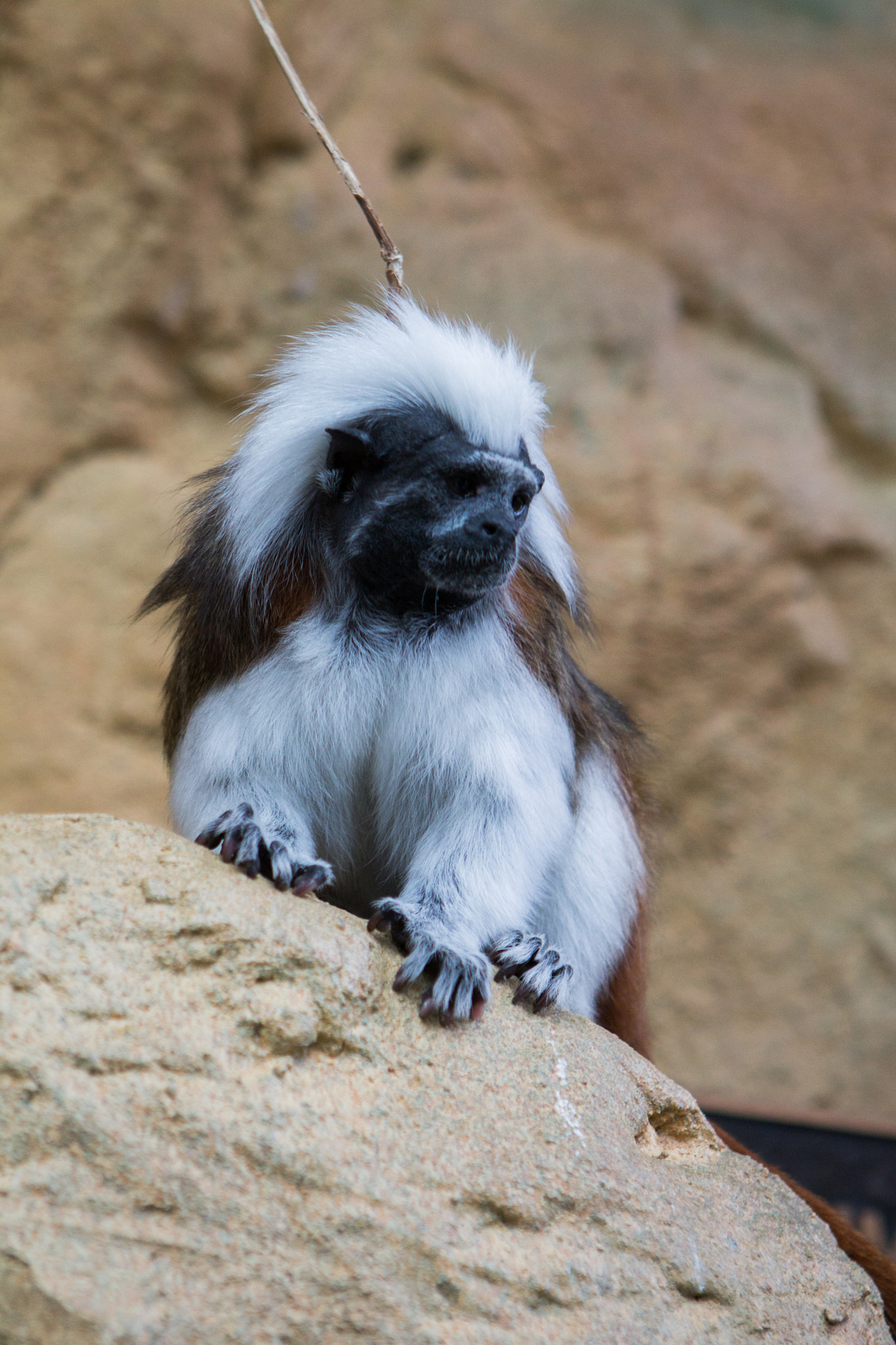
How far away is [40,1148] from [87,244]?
3.92 metres

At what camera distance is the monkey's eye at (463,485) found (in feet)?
8.08

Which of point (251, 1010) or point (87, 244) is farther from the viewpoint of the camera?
point (87, 244)

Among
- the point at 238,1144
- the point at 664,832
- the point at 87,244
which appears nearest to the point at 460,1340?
the point at 238,1144

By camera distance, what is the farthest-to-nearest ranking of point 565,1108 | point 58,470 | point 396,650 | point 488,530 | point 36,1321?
point 58,470
point 396,650
point 488,530
point 565,1108
point 36,1321

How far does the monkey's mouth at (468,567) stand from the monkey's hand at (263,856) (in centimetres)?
60

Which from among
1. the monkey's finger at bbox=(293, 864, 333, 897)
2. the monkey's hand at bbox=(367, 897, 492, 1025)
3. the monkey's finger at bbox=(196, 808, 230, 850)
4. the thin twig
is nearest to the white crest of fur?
the thin twig

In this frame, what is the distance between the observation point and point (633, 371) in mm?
5051

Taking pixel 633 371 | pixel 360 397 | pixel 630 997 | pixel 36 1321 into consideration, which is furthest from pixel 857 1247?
pixel 633 371

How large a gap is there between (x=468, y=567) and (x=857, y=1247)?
5.07ft

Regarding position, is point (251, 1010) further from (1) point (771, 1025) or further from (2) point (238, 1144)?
(1) point (771, 1025)

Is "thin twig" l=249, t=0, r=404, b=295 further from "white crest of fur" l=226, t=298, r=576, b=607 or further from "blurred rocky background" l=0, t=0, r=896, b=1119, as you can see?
"blurred rocky background" l=0, t=0, r=896, b=1119

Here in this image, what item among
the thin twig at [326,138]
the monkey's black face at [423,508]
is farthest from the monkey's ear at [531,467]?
the thin twig at [326,138]

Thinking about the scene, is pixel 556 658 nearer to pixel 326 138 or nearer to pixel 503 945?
pixel 503 945

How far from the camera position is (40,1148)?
163 centimetres
